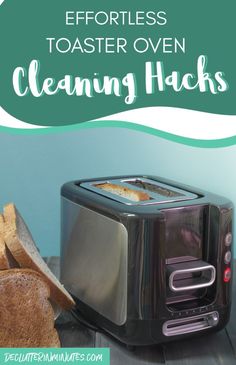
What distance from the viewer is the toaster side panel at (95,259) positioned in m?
1.36

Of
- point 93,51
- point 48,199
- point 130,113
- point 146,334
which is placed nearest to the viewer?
point 146,334

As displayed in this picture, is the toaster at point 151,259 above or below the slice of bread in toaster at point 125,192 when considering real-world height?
below

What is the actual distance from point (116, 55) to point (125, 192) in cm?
27

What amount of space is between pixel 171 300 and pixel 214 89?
0.45 m

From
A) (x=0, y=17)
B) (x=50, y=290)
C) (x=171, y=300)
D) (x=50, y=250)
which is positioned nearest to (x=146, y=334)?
(x=171, y=300)

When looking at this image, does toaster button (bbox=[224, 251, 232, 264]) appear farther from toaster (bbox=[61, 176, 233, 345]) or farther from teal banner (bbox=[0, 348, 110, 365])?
teal banner (bbox=[0, 348, 110, 365])

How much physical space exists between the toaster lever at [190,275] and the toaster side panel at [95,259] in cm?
8

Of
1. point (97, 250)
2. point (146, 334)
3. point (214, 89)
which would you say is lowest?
point (146, 334)

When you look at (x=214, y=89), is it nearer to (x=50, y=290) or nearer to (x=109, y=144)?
(x=109, y=144)

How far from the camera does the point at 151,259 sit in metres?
1.32

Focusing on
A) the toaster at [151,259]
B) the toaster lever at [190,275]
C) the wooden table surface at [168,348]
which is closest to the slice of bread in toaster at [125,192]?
the toaster at [151,259]

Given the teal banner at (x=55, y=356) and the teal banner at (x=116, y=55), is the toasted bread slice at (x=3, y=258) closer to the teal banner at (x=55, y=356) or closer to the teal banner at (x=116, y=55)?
the teal banner at (x=55, y=356)

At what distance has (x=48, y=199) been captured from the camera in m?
1.77

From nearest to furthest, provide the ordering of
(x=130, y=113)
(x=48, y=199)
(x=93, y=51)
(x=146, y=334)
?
(x=146, y=334) < (x=93, y=51) < (x=130, y=113) < (x=48, y=199)
